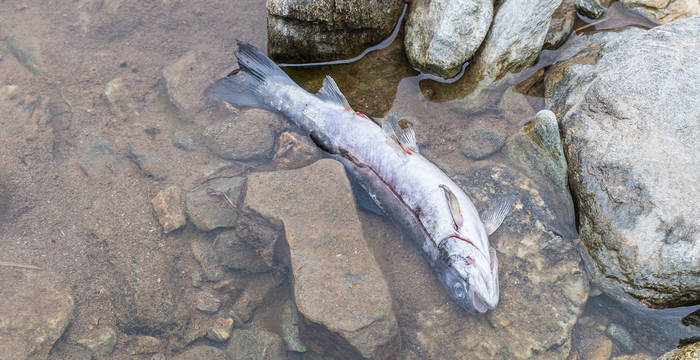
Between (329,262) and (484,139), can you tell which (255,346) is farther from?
(484,139)

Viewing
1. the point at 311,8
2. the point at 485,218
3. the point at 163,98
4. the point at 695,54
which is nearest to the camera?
the point at 695,54

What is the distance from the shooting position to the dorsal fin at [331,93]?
492 cm

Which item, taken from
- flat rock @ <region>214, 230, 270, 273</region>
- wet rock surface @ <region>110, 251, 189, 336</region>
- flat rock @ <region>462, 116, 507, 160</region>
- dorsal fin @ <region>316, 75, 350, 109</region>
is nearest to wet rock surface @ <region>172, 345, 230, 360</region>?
wet rock surface @ <region>110, 251, 189, 336</region>

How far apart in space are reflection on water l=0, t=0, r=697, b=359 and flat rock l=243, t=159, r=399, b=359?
458 mm

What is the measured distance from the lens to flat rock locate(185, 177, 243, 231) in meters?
4.84

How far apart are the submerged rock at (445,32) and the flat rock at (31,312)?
179 inches

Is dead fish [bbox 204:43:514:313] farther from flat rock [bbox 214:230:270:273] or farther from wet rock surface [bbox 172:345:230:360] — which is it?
wet rock surface [bbox 172:345:230:360]

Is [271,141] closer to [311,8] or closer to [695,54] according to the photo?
[311,8]

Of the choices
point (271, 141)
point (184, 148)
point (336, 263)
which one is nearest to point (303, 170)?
point (271, 141)

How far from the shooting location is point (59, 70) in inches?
224

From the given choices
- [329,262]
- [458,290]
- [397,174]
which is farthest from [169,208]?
[458,290]

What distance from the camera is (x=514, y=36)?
4.68m

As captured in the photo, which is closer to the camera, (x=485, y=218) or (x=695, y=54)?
(x=695, y=54)

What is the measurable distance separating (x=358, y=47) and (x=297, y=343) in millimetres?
3374
